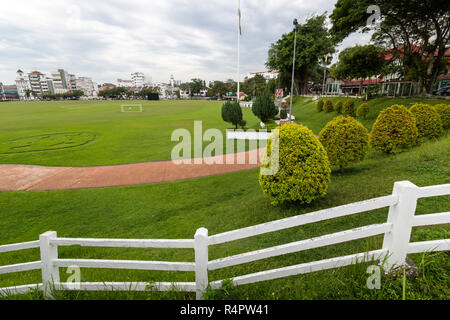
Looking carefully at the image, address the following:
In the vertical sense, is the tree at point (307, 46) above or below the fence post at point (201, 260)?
above

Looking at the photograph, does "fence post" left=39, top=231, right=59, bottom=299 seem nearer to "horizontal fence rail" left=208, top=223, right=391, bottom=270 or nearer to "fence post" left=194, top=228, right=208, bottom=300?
"fence post" left=194, top=228, right=208, bottom=300

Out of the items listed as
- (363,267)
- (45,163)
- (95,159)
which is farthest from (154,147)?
(363,267)

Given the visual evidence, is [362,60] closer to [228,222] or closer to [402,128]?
[402,128]

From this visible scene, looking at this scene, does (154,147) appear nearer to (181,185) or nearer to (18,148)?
(181,185)

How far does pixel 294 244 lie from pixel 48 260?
9.27 ft

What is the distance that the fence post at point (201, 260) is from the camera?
7.55 feet

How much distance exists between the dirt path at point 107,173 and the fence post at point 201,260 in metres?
7.89

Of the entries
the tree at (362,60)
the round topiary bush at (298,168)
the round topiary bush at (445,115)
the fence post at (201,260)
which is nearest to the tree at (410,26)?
the tree at (362,60)

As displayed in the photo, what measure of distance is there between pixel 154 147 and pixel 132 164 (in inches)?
158

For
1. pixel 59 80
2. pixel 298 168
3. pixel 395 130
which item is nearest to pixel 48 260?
pixel 298 168

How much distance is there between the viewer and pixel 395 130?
8.41m

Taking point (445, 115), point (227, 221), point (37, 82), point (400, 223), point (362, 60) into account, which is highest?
point (37, 82)

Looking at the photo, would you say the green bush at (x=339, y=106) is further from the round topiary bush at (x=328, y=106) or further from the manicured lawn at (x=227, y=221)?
the manicured lawn at (x=227, y=221)

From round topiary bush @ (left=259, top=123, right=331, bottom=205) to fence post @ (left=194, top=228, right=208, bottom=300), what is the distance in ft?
10.9
